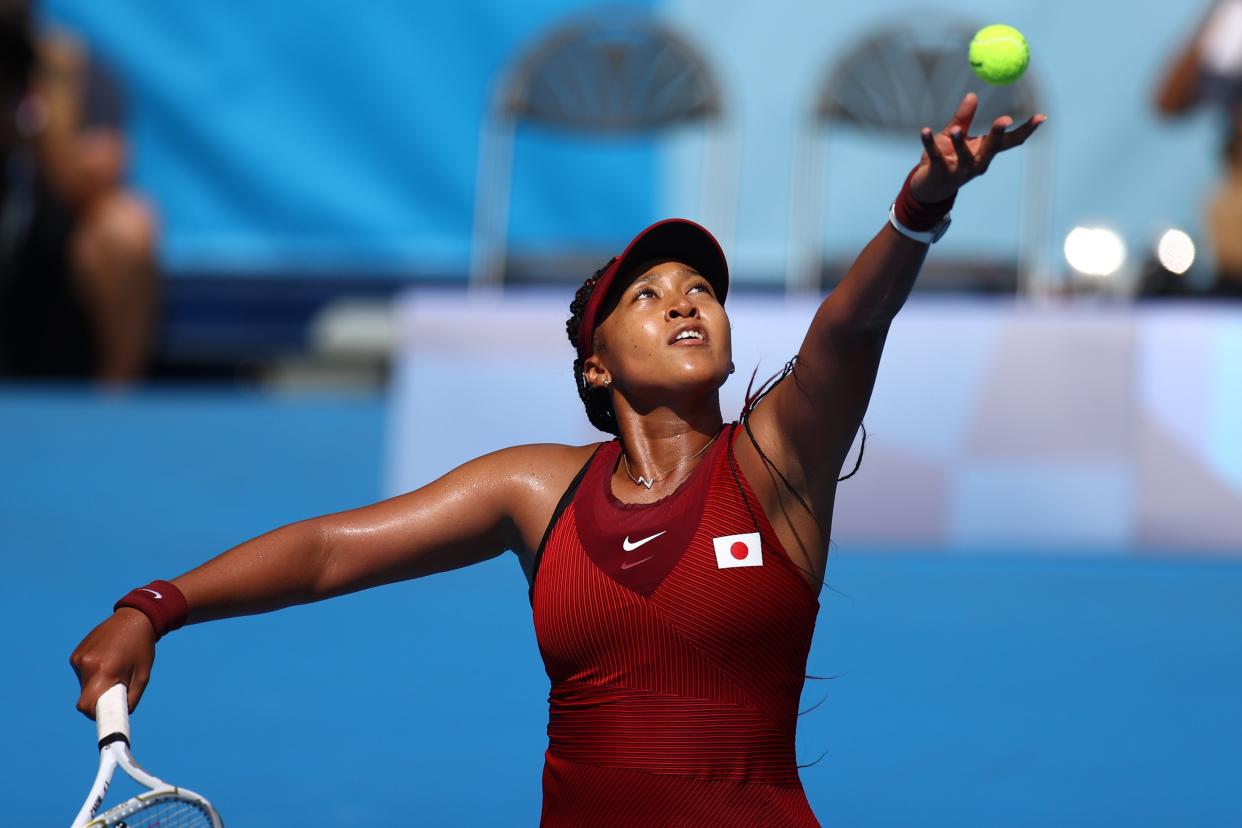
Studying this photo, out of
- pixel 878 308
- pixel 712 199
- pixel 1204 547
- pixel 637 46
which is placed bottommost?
pixel 1204 547

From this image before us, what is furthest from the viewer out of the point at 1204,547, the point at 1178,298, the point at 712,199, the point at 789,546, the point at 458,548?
the point at 712,199

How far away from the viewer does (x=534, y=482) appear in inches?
96.0

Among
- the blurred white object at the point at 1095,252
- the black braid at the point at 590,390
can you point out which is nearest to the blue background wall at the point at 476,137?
the blurred white object at the point at 1095,252

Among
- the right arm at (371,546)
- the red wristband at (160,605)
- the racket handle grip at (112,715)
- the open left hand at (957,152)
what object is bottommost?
the racket handle grip at (112,715)

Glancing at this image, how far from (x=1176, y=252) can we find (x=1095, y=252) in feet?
1.02

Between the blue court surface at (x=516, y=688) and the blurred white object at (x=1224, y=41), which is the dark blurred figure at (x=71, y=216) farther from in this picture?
the blurred white object at (x=1224, y=41)

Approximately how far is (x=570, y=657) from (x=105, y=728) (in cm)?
60

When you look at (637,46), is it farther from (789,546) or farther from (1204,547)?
(789,546)

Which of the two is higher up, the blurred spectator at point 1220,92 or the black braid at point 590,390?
the blurred spectator at point 1220,92

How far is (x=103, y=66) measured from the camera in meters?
7.57

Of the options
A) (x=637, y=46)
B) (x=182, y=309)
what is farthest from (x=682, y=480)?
(x=182, y=309)

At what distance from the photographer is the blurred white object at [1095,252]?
5938mm

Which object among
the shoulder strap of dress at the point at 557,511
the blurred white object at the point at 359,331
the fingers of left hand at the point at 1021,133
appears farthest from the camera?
the blurred white object at the point at 359,331

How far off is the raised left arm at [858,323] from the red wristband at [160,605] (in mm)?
807
